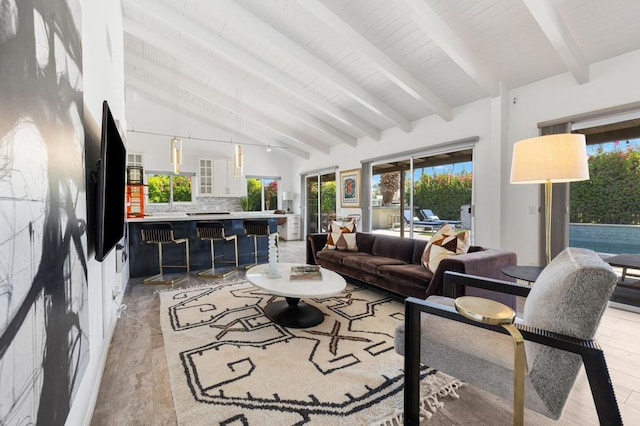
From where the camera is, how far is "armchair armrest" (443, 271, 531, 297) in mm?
1671

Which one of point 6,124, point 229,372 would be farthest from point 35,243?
point 229,372

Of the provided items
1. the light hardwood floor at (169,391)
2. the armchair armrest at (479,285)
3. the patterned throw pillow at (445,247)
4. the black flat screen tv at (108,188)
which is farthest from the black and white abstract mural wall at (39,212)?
the patterned throw pillow at (445,247)

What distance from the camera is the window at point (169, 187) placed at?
7734 mm

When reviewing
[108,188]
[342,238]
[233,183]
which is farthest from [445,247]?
[233,183]

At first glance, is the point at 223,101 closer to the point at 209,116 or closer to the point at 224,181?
the point at 209,116

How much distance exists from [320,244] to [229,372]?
2757 mm

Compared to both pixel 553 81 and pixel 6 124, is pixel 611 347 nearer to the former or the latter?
pixel 553 81

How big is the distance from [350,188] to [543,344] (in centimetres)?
597

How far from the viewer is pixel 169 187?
26.1 feet

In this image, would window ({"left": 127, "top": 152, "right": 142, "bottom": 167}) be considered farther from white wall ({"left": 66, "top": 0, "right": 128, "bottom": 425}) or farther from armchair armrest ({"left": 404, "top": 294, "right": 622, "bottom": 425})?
armchair armrest ({"left": 404, "top": 294, "right": 622, "bottom": 425})

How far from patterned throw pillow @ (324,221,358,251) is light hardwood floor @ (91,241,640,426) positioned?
8.14 ft

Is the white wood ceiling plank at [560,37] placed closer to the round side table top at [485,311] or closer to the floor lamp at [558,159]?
the floor lamp at [558,159]

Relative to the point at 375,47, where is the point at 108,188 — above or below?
below

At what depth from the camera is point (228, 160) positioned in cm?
841
